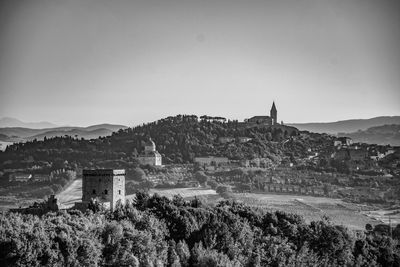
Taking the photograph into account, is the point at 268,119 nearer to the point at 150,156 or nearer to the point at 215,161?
the point at 215,161

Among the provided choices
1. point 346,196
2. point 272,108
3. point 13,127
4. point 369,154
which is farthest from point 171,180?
point 272,108

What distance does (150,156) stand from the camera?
77188 mm

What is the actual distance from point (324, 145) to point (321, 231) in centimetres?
6565

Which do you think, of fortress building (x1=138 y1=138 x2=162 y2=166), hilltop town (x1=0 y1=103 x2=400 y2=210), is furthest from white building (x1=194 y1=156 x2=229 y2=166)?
fortress building (x1=138 y1=138 x2=162 y2=166)

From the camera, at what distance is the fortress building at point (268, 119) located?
104 m

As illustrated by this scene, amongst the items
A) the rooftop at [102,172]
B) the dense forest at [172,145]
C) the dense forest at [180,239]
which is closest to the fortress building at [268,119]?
the dense forest at [172,145]

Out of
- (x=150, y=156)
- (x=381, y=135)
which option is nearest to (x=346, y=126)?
(x=381, y=135)

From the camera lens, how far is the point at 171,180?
68062 millimetres

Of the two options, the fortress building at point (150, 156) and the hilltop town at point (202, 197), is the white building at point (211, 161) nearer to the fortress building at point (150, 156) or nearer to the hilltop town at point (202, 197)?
the hilltop town at point (202, 197)

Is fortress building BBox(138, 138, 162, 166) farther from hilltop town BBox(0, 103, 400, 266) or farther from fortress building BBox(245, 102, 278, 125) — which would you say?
fortress building BBox(245, 102, 278, 125)

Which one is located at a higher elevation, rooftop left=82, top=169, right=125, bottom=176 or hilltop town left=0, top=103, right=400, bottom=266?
rooftop left=82, top=169, right=125, bottom=176

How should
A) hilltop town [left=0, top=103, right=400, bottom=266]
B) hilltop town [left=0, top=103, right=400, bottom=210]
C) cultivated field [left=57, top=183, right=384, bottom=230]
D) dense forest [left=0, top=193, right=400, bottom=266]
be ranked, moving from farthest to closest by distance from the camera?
1. hilltop town [left=0, top=103, right=400, bottom=210]
2. cultivated field [left=57, top=183, right=384, bottom=230]
3. hilltop town [left=0, top=103, right=400, bottom=266]
4. dense forest [left=0, top=193, right=400, bottom=266]

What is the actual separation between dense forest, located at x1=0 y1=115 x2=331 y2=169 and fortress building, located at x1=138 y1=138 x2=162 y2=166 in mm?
1130

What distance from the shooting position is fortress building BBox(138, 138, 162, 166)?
76125 mm
